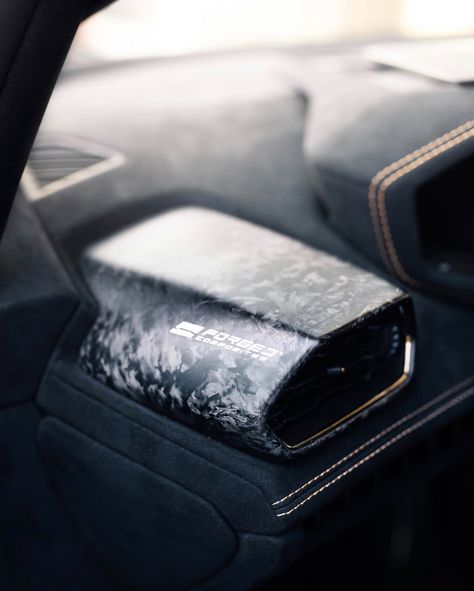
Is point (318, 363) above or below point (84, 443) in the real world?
above

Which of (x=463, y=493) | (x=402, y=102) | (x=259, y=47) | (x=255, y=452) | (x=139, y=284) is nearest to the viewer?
(x=255, y=452)

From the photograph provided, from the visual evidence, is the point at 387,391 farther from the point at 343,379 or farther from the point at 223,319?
the point at 223,319

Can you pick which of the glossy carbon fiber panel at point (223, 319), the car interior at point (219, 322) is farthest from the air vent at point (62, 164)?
the glossy carbon fiber panel at point (223, 319)

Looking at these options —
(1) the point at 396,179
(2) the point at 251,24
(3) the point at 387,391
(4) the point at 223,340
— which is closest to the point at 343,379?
(3) the point at 387,391

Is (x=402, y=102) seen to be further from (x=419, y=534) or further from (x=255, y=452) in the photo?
(x=419, y=534)

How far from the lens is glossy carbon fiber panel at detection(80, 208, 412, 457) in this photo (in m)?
0.86

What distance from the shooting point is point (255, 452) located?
0.89m

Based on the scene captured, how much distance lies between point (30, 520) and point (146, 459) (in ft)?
0.70

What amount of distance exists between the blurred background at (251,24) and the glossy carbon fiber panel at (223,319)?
0.84 meters

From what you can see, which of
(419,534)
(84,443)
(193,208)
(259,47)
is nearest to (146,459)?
(84,443)

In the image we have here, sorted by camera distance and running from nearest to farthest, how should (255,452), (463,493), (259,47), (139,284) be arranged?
(255,452)
(139,284)
(463,493)
(259,47)

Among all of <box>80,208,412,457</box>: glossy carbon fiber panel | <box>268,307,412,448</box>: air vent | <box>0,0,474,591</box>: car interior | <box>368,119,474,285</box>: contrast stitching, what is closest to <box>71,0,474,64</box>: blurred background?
<box>0,0,474,591</box>: car interior

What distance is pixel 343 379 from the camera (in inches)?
37.7

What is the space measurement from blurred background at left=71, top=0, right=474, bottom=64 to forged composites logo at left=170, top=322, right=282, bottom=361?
3.34 ft
